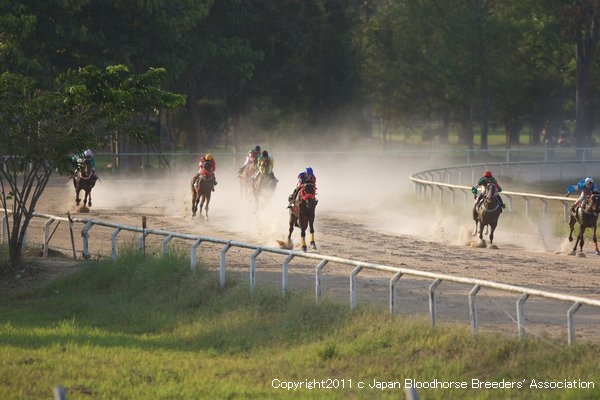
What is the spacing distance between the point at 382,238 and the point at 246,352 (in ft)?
47.2

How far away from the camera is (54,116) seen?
74.8 feet

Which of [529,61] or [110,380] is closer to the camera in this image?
[110,380]

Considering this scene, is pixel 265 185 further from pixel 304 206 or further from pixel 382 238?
pixel 304 206

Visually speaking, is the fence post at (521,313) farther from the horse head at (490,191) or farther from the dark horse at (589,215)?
the horse head at (490,191)

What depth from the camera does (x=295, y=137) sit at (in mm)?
85562

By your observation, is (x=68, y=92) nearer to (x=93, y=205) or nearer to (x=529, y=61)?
(x=93, y=205)

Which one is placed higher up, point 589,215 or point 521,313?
point 521,313

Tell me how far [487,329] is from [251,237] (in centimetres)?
1430

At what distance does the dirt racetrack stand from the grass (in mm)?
985

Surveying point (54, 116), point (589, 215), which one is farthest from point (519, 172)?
point (54, 116)

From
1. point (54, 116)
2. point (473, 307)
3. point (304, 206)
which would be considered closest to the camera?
point (473, 307)

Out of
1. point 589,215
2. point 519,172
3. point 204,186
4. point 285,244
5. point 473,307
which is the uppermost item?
point 473,307

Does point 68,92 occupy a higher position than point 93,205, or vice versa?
point 68,92

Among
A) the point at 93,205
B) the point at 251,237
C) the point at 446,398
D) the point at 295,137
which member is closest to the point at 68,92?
the point at 251,237
